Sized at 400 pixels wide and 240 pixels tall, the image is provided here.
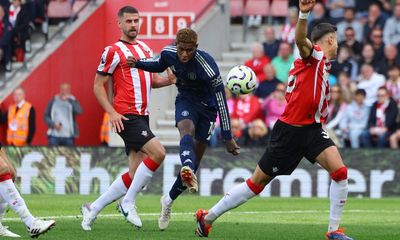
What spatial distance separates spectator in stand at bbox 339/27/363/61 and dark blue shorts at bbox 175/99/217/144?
11.8 m

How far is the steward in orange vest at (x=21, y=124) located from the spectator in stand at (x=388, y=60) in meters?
7.58

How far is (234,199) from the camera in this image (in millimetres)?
12172

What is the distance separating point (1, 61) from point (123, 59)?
1535cm

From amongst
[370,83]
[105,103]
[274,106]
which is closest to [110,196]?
[105,103]

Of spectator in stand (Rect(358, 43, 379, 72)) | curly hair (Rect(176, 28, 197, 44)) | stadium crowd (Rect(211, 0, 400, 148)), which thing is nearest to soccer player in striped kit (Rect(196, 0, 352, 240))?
curly hair (Rect(176, 28, 197, 44))

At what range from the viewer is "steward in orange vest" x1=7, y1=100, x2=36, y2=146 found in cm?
2517

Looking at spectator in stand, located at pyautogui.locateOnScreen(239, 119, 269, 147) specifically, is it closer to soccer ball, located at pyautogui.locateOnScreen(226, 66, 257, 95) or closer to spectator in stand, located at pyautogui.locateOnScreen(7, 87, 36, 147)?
spectator in stand, located at pyautogui.locateOnScreen(7, 87, 36, 147)

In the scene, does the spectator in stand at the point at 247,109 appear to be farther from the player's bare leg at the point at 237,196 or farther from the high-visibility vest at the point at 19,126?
the player's bare leg at the point at 237,196

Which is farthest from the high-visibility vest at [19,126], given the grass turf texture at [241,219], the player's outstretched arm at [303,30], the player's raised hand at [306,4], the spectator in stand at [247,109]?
the player's raised hand at [306,4]

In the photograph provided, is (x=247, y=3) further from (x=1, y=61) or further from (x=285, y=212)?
(x=285, y=212)

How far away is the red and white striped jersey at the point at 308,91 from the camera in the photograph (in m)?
11.8

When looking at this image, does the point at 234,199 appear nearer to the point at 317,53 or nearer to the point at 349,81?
the point at 317,53

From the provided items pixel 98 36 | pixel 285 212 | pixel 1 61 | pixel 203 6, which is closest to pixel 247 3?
pixel 203 6

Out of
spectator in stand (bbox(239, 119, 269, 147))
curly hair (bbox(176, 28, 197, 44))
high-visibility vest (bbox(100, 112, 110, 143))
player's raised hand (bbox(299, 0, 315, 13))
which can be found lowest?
high-visibility vest (bbox(100, 112, 110, 143))
